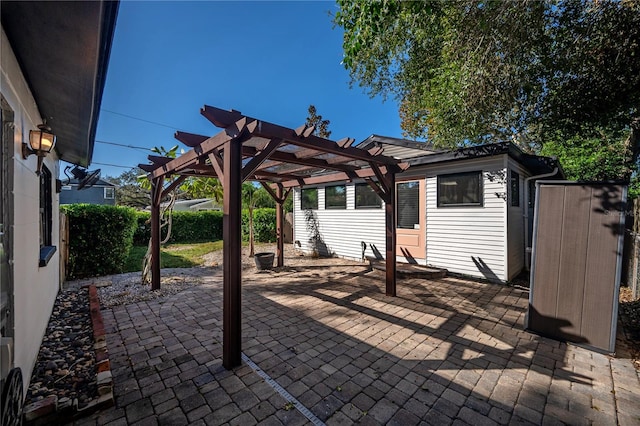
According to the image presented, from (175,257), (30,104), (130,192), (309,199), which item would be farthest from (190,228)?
(130,192)

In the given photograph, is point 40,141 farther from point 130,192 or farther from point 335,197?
point 130,192

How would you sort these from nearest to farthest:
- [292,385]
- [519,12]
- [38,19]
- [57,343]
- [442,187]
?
[38,19] → [292,385] → [57,343] → [519,12] → [442,187]

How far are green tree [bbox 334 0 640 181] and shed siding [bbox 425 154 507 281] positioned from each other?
3.21ft

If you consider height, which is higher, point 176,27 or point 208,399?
point 176,27

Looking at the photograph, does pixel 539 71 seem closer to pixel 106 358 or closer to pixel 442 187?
pixel 442 187

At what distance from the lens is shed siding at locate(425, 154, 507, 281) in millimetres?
5711

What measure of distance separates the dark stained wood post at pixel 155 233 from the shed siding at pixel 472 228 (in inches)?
250

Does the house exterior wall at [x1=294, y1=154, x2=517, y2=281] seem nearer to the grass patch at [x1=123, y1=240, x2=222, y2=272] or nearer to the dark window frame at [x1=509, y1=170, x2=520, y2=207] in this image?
the dark window frame at [x1=509, y1=170, x2=520, y2=207]

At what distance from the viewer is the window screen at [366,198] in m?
7.85

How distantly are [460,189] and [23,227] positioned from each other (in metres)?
7.33

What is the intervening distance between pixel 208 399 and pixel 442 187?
634cm

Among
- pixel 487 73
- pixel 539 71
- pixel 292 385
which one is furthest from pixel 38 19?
pixel 539 71

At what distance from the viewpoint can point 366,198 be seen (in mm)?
8133

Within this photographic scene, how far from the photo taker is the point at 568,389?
235 centimetres
